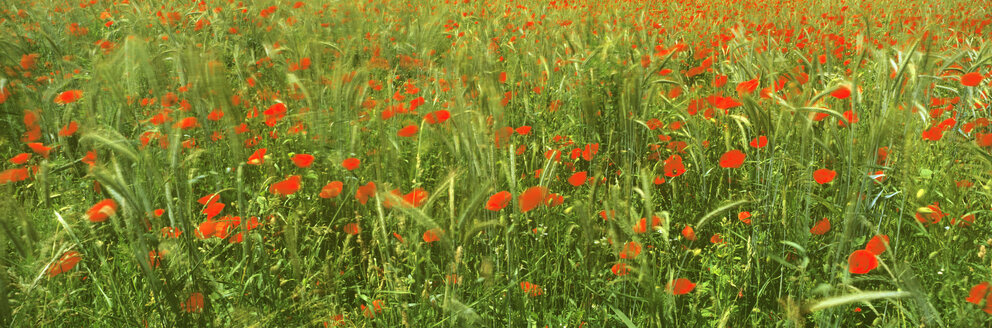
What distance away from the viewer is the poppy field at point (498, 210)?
102 centimetres

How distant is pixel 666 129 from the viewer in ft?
7.51

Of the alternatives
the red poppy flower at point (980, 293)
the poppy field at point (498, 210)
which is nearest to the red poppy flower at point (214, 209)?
the poppy field at point (498, 210)

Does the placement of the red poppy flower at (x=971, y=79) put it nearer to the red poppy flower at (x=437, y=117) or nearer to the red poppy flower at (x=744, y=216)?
the red poppy flower at (x=744, y=216)

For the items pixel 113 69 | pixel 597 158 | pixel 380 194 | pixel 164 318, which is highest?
pixel 113 69

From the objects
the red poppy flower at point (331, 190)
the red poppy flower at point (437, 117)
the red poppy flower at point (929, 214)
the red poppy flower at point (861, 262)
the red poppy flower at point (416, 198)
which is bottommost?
the red poppy flower at point (929, 214)

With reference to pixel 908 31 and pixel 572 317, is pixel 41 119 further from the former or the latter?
pixel 908 31

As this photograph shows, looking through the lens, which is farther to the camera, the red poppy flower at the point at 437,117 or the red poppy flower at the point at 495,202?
the red poppy flower at the point at 437,117

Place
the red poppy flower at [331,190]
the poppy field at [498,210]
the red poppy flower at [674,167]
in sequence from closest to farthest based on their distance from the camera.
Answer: the poppy field at [498,210]
the red poppy flower at [331,190]
the red poppy flower at [674,167]

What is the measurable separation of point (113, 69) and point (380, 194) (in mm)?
753

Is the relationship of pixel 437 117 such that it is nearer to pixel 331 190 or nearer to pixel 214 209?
pixel 331 190

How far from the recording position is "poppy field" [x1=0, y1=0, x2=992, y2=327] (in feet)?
3.34

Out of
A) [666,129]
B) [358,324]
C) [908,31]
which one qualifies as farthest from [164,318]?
[908,31]

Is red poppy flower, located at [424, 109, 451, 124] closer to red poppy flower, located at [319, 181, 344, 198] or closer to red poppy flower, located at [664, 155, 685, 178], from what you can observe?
red poppy flower, located at [319, 181, 344, 198]

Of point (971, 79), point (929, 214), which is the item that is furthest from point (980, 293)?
point (971, 79)
